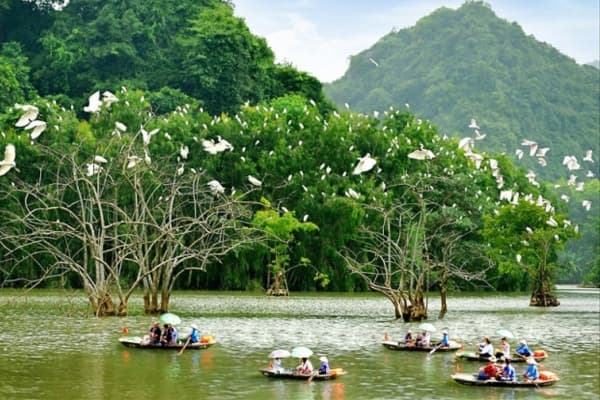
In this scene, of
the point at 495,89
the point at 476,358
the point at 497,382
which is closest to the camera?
the point at 497,382

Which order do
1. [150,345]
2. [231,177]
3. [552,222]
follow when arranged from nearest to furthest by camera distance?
[150,345] → [552,222] → [231,177]

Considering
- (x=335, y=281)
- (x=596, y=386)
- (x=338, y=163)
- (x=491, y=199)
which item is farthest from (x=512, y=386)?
(x=491, y=199)

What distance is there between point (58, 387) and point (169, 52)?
57.2 metres

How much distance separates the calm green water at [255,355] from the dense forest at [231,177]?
6.17 feet

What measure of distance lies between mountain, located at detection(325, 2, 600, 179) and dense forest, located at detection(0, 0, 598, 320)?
3945 cm

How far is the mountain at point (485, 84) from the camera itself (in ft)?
352

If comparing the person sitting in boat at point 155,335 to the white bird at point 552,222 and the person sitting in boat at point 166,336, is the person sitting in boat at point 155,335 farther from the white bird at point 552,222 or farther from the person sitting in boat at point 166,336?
the white bird at point 552,222

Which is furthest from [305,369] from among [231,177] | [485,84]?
[485,84]

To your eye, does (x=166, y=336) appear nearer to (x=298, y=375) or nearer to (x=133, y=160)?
(x=298, y=375)

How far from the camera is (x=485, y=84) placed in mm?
116750

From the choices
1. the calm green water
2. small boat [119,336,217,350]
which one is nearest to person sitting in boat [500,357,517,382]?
the calm green water

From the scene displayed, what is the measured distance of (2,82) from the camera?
57.6 meters

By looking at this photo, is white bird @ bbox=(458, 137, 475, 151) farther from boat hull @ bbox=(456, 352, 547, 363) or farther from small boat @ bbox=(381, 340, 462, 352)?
boat hull @ bbox=(456, 352, 547, 363)

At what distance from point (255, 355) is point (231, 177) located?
30.0 metres
